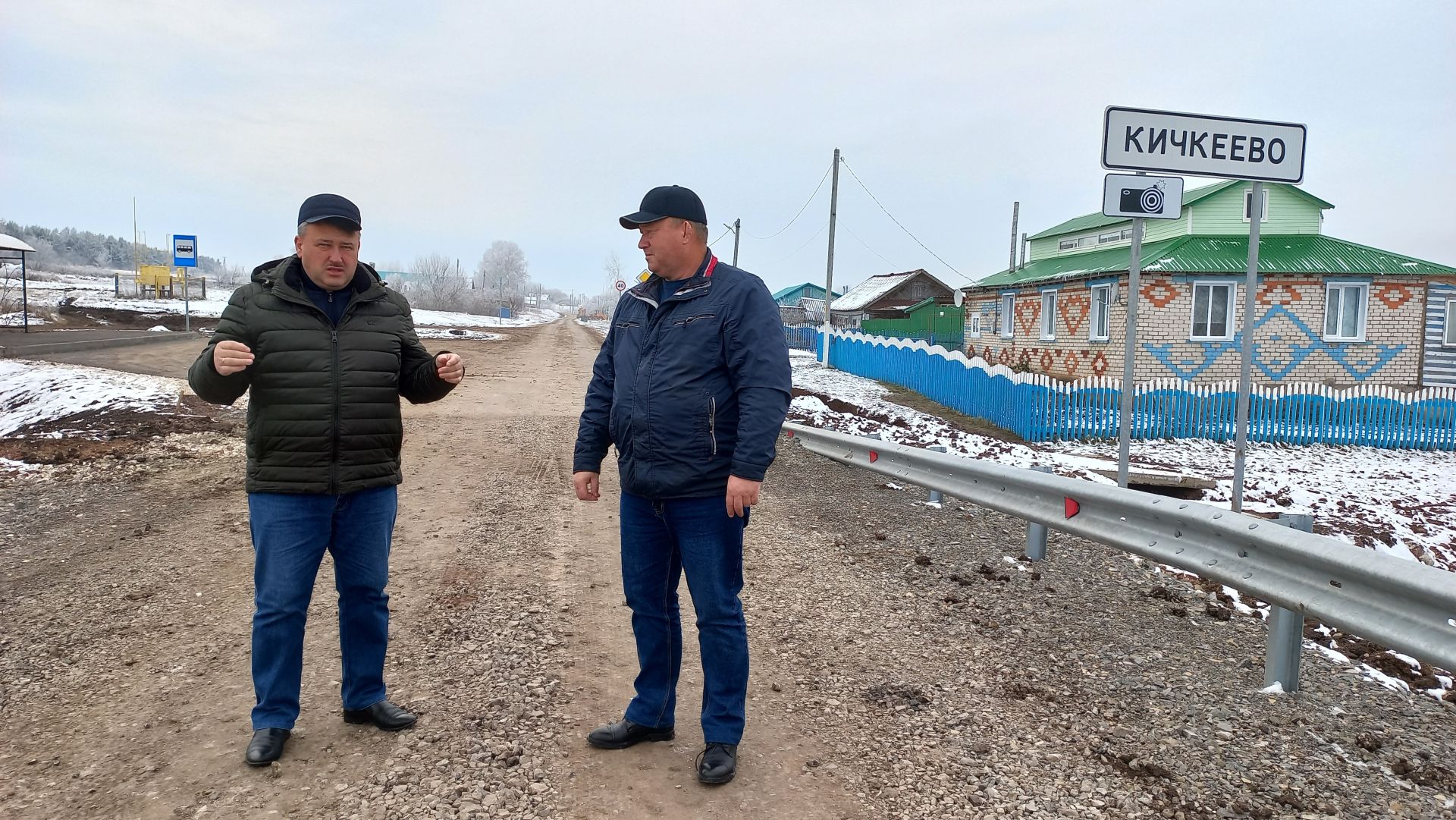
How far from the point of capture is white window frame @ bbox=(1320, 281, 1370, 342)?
21.5 metres

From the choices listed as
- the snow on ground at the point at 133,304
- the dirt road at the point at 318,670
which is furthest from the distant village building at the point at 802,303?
the dirt road at the point at 318,670

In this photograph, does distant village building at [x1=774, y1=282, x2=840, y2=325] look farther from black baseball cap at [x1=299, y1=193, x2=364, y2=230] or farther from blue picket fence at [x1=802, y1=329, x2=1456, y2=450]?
black baseball cap at [x1=299, y1=193, x2=364, y2=230]

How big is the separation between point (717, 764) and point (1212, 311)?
74.0 feet

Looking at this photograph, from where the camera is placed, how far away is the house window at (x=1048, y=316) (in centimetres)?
2580

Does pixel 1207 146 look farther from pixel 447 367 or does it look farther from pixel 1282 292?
pixel 1282 292

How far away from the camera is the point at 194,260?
28.0 metres

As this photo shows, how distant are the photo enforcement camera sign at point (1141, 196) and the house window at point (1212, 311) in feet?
57.3

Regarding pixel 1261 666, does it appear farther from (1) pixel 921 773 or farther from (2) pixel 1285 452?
(2) pixel 1285 452

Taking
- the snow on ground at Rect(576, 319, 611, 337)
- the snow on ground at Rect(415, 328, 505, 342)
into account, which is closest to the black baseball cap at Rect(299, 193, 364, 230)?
the snow on ground at Rect(415, 328, 505, 342)

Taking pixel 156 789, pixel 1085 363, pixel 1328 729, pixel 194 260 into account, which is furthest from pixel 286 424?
pixel 194 260

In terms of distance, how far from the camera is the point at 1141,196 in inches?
251

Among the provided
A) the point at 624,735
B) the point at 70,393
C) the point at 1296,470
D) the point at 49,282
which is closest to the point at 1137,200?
the point at 624,735

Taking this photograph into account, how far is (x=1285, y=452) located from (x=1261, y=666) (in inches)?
465

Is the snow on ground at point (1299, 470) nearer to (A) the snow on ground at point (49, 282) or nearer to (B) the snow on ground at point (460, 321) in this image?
(B) the snow on ground at point (460, 321)
